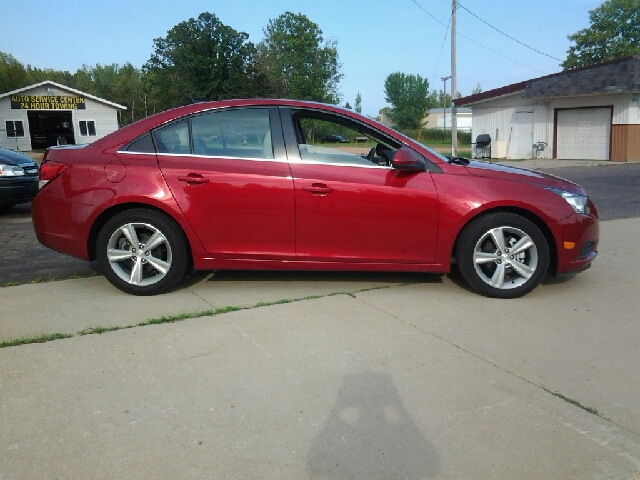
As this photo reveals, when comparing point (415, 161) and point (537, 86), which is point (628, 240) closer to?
point (415, 161)

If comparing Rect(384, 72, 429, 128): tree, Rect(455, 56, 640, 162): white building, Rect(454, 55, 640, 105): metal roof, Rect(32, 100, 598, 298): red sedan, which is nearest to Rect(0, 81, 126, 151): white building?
Rect(455, 56, 640, 162): white building

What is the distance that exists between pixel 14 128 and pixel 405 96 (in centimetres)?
6997

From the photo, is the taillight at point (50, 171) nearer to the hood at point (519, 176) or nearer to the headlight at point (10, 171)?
the hood at point (519, 176)

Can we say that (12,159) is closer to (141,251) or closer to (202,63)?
(141,251)

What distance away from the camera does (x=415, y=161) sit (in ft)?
16.2

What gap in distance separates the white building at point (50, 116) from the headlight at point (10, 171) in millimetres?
32883

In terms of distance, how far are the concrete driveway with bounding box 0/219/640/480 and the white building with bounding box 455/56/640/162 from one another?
22.6 metres

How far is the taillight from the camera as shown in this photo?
16.9 ft

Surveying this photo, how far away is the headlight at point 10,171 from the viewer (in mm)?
10141

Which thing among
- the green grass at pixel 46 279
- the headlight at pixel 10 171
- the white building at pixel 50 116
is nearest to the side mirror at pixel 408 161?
the green grass at pixel 46 279

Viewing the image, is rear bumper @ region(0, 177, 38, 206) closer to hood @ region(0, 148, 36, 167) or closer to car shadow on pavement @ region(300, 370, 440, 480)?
hood @ region(0, 148, 36, 167)

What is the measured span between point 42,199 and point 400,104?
98.6 meters

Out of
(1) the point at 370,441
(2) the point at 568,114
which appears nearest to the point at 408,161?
(1) the point at 370,441

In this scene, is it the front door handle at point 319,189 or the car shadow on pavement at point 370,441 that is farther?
the front door handle at point 319,189
